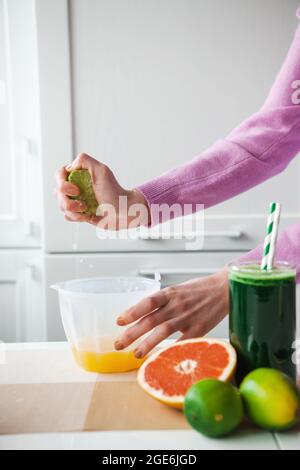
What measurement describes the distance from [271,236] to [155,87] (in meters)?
0.85

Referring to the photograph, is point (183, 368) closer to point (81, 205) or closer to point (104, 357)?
point (104, 357)

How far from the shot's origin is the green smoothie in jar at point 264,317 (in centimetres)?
51

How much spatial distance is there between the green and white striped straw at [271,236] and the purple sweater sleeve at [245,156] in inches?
10.4

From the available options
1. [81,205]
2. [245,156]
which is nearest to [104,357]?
[81,205]

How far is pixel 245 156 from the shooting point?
80 centimetres

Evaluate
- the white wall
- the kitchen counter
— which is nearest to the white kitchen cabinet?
the white wall

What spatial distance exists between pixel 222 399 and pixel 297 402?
7 cm

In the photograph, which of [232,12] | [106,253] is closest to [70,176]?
[106,253]

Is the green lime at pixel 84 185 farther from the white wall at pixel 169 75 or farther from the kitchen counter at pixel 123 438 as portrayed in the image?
the white wall at pixel 169 75

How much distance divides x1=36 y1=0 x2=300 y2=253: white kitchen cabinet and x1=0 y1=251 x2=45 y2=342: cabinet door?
92 millimetres

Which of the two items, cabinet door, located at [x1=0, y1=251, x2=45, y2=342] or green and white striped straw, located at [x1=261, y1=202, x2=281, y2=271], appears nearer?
green and white striped straw, located at [x1=261, y1=202, x2=281, y2=271]

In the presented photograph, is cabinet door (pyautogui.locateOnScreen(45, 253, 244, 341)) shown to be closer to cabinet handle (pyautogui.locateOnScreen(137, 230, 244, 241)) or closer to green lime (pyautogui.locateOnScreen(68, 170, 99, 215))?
cabinet handle (pyautogui.locateOnScreen(137, 230, 244, 241))

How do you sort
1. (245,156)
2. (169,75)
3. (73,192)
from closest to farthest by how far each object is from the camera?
1. (73,192)
2. (245,156)
3. (169,75)

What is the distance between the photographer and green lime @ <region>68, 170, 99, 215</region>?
0.69 metres
